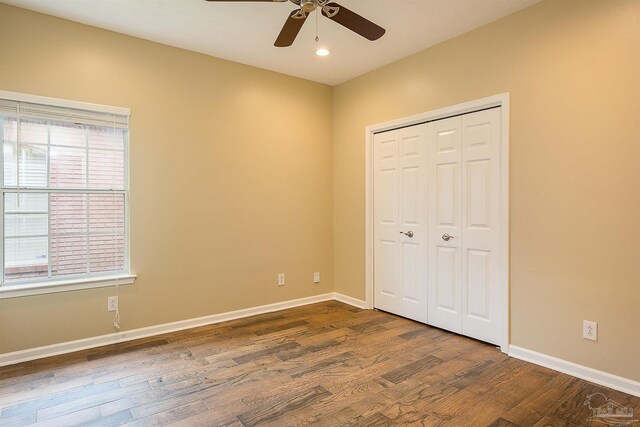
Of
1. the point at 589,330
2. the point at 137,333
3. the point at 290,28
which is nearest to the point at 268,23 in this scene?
the point at 290,28

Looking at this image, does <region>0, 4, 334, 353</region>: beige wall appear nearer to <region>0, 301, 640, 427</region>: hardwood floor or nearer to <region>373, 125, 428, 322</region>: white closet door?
<region>0, 301, 640, 427</region>: hardwood floor

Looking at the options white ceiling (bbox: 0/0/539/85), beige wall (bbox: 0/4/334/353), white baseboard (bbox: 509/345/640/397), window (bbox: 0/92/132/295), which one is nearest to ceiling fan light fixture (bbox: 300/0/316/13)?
white ceiling (bbox: 0/0/539/85)

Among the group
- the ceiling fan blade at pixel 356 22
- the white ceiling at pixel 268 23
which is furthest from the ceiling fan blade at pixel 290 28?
the white ceiling at pixel 268 23

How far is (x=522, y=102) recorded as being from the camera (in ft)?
9.37

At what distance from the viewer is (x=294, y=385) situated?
8.06 feet

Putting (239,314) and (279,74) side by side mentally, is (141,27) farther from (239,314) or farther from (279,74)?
(239,314)

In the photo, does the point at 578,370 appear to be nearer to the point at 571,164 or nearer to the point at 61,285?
the point at 571,164

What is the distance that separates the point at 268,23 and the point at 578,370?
3.60 m

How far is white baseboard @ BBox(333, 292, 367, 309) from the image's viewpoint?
4.32 meters

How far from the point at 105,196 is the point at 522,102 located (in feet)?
12.0

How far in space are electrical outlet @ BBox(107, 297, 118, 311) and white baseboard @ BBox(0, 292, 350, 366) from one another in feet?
0.75

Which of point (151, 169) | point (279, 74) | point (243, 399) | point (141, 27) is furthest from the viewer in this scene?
point (279, 74)

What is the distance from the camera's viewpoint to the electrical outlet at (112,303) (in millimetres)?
3187

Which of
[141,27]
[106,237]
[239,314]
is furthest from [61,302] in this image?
[141,27]
